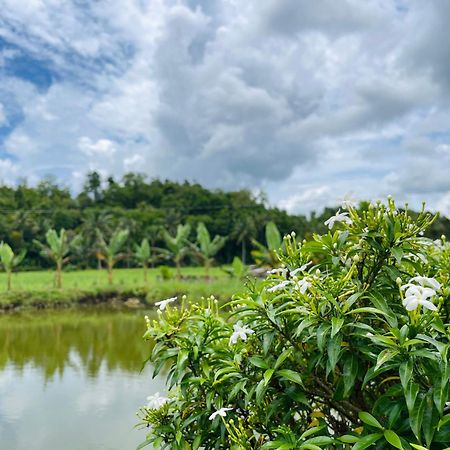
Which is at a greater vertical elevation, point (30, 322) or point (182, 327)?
point (182, 327)

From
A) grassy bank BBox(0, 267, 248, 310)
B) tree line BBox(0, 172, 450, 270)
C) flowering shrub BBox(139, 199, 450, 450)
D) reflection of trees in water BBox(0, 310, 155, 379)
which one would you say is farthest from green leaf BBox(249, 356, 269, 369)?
tree line BBox(0, 172, 450, 270)

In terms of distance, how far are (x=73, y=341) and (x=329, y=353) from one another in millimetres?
8550

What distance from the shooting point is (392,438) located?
1121 mm

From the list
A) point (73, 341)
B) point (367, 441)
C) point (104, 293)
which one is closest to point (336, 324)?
point (367, 441)

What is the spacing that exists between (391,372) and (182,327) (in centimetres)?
65

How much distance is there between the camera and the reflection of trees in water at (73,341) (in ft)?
23.5

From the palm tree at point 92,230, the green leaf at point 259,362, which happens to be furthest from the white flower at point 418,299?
the palm tree at point 92,230

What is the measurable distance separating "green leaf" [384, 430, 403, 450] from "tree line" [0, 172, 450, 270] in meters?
20.9

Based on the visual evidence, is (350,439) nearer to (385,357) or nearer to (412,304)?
(385,357)

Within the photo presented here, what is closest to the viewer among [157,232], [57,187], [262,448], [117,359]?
[262,448]

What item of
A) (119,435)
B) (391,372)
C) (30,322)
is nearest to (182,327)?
(391,372)

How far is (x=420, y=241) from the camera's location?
1.40 metres

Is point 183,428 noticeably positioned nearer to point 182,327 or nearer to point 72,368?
point 182,327

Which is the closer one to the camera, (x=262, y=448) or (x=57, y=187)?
(x=262, y=448)
